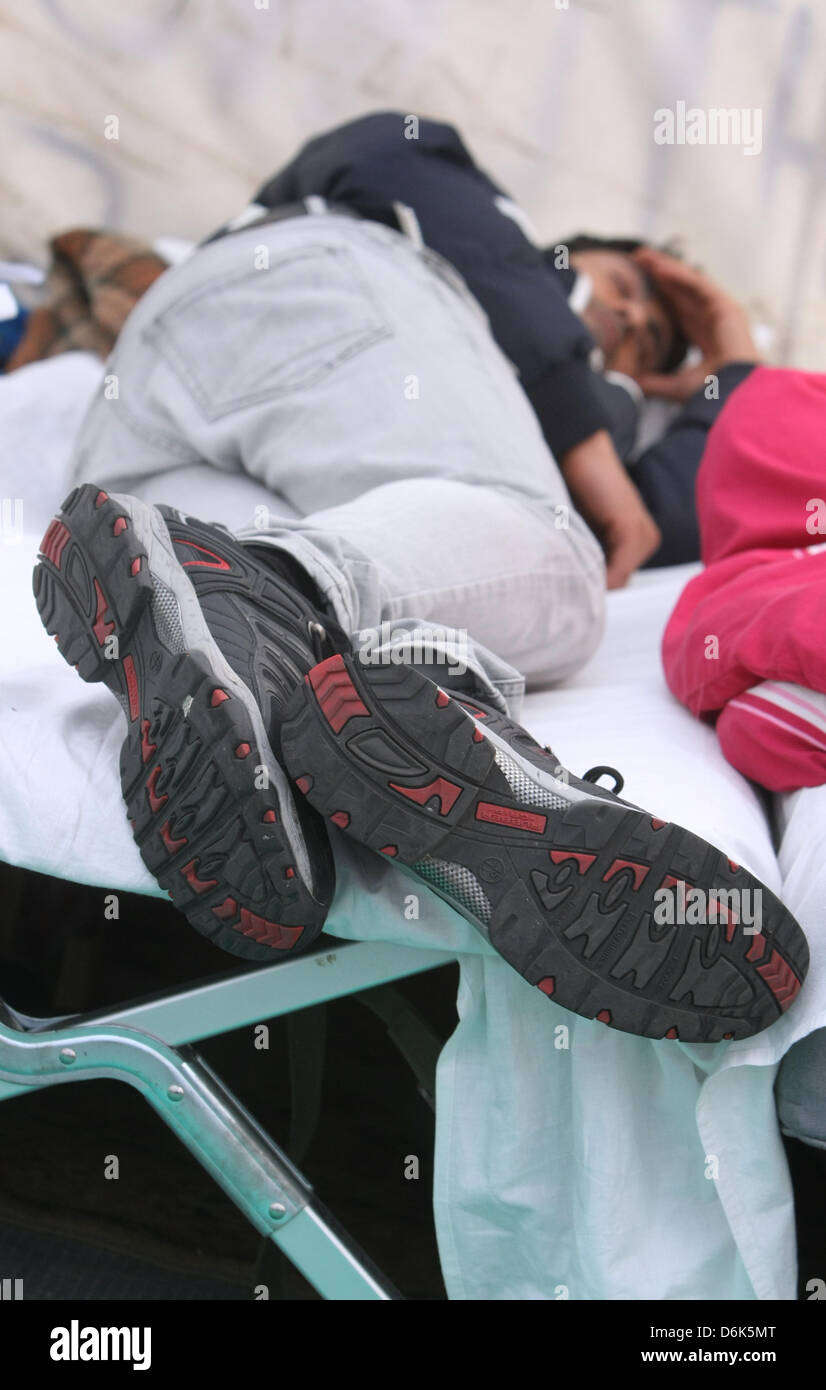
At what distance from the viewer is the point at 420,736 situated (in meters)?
0.52

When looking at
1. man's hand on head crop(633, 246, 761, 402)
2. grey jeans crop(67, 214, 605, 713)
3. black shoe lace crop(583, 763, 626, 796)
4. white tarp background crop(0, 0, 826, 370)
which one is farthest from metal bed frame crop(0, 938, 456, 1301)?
white tarp background crop(0, 0, 826, 370)

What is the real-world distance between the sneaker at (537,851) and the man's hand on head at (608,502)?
72 centimetres

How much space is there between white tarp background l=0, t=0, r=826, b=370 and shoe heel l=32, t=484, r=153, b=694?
4.38ft

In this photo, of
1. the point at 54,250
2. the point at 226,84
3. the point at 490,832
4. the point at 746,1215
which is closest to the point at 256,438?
the point at 490,832

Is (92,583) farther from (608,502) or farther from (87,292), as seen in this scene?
(87,292)

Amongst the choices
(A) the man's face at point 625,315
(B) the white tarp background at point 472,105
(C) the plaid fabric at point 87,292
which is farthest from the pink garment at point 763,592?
(B) the white tarp background at point 472,105

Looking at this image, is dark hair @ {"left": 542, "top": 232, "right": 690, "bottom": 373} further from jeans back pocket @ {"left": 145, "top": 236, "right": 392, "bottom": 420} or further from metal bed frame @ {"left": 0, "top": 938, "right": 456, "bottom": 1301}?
metal bed frame @ {"left": 0, "top": 938, "right": 456, "bottom": 1301}

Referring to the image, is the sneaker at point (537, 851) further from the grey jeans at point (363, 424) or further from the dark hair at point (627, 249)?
the dark hair at point (627, 249)

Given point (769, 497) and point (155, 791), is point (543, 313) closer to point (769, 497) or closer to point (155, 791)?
point (769, 497)

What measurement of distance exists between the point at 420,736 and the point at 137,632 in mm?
151

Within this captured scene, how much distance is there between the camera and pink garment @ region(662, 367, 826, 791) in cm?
67

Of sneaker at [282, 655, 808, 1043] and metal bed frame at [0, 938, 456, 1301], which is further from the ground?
sneaker at [282, 655, 808, 1043]

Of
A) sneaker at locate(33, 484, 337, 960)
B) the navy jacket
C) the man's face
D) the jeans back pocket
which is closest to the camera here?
sneaker at locate(33, 484, 337, 960)

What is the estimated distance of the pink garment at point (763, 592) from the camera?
668 mm
